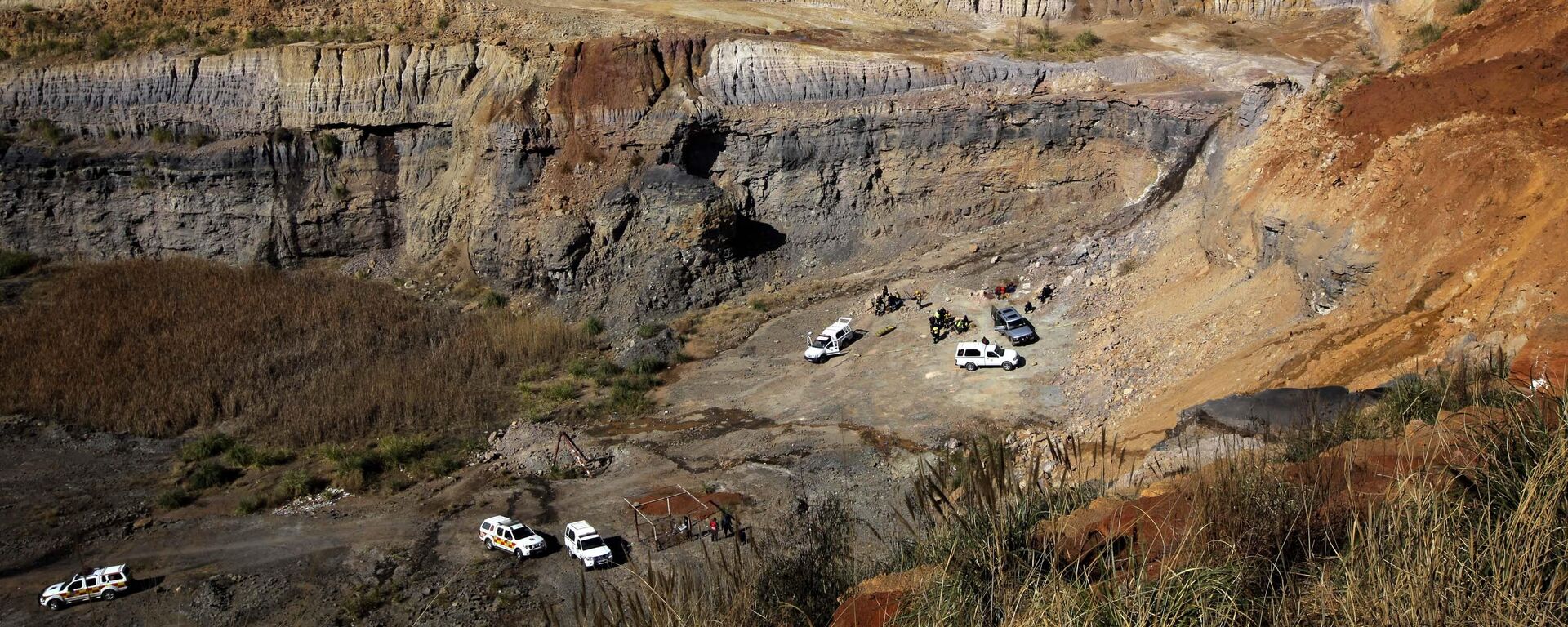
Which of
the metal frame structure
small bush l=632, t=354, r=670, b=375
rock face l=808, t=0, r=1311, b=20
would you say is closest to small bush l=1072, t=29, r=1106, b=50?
rock face l=808, t=0, r=1311, b=20

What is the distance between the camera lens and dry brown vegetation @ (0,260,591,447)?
89.8 ft

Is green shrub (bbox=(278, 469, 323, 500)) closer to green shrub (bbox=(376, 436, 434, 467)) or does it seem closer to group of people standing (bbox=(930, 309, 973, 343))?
green shrub (bbox=(376, 436, 434, 467))

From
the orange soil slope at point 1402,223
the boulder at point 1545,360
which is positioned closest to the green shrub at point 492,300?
the orange soil slope at point 1402,223

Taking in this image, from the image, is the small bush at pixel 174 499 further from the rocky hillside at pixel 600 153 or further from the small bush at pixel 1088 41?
the small bush at pixel 1088 41

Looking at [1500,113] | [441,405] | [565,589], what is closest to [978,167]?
[1500,113]

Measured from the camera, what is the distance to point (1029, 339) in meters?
25.7

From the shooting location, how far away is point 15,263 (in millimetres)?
38531

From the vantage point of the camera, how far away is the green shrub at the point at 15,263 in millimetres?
37969

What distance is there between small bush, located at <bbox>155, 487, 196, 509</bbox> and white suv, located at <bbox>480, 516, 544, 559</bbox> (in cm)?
817

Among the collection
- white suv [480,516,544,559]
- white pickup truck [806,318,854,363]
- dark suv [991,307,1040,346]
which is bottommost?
white suv [480,516,544,559]

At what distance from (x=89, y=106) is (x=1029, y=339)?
3730 centimetres

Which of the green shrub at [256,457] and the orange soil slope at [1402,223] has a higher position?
Answer: the orange soil slope at [1402,223]

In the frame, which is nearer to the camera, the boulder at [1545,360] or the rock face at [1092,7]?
the boulder at [1545,360]

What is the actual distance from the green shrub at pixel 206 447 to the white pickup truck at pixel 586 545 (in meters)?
12.0
